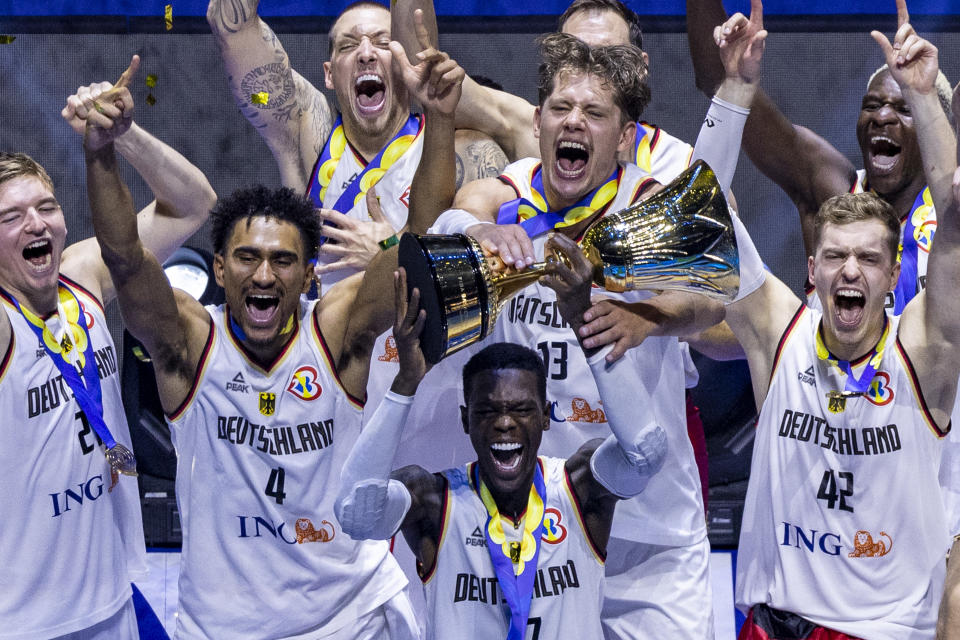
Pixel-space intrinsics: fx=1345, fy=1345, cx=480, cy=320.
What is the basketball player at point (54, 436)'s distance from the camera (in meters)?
3.35

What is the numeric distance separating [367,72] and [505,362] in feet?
5.19

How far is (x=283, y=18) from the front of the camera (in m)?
6.12

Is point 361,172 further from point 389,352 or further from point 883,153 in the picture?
point 883,153

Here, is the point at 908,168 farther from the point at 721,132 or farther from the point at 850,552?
the point at 850,552

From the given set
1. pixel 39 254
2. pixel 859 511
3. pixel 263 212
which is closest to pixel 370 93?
pixel 263 212

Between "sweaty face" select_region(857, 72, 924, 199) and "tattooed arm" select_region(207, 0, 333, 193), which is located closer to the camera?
"sweaty face" select_region(857, 72, 924, 199)

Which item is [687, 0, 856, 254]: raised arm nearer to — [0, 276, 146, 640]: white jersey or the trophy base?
the trophy base

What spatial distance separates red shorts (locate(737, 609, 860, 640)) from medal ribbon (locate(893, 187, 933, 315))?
3.57 feet

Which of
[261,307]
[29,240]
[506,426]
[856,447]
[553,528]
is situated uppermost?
[29,240]

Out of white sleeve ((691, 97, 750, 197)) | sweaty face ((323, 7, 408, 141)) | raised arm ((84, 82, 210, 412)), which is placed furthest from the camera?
sweaty face ((323, 7, 408, 141))

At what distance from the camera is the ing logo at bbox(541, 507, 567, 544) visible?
3127mm

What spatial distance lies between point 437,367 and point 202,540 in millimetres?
894

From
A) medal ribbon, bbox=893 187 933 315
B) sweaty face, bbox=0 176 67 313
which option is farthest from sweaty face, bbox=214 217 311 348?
medal ribbon, bbox=893 187 933 315

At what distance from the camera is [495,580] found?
309cm
